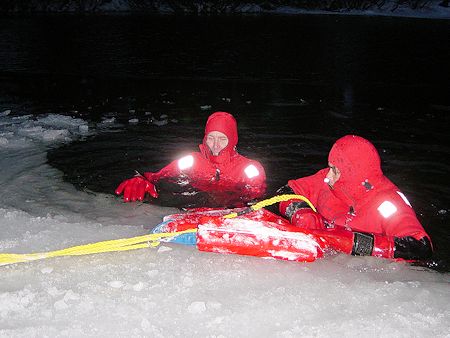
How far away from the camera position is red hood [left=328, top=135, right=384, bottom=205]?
11.1 ft

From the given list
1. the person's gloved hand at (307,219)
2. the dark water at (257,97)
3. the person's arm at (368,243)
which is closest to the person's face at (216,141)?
the dark water at (257,97)

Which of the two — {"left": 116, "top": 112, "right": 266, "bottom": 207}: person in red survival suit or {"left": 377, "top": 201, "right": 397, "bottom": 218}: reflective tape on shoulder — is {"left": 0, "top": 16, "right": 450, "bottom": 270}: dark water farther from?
{"left": 377, "top": 201, "right": 397, "bottom": 218}: reflective tape on shoulder

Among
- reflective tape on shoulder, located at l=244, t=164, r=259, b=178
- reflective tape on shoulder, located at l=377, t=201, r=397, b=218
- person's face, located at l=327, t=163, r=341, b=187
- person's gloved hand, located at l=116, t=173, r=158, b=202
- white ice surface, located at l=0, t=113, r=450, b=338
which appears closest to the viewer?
white ice surface, located at l=0, t=113, r=450, b=338

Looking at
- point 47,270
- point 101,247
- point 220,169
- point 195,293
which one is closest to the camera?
point 195,293

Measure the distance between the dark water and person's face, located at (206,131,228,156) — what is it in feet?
3.23

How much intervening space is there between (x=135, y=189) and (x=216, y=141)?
1027 millimetres

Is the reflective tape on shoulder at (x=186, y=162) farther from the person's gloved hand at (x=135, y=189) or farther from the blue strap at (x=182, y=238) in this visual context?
the blue strap at (x=182, y=238)

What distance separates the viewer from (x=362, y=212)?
3.53 metres

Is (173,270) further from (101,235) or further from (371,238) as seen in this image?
(371,238)

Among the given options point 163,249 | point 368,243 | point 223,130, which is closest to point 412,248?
point 368,243

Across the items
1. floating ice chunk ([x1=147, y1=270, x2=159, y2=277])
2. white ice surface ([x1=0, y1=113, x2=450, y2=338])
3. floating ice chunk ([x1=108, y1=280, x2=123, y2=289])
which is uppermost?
floating ice chunk ([x1=147, y1=270, x2=159, y2=277])

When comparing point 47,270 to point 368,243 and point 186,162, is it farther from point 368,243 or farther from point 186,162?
point 186,162

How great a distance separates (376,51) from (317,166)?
41.9 feet

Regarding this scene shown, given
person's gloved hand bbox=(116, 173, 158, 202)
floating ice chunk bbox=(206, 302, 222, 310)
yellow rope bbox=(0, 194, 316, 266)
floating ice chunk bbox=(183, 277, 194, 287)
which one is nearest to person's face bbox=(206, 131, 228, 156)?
person's gloved hand bbox=(116, 173, 158, 202)
